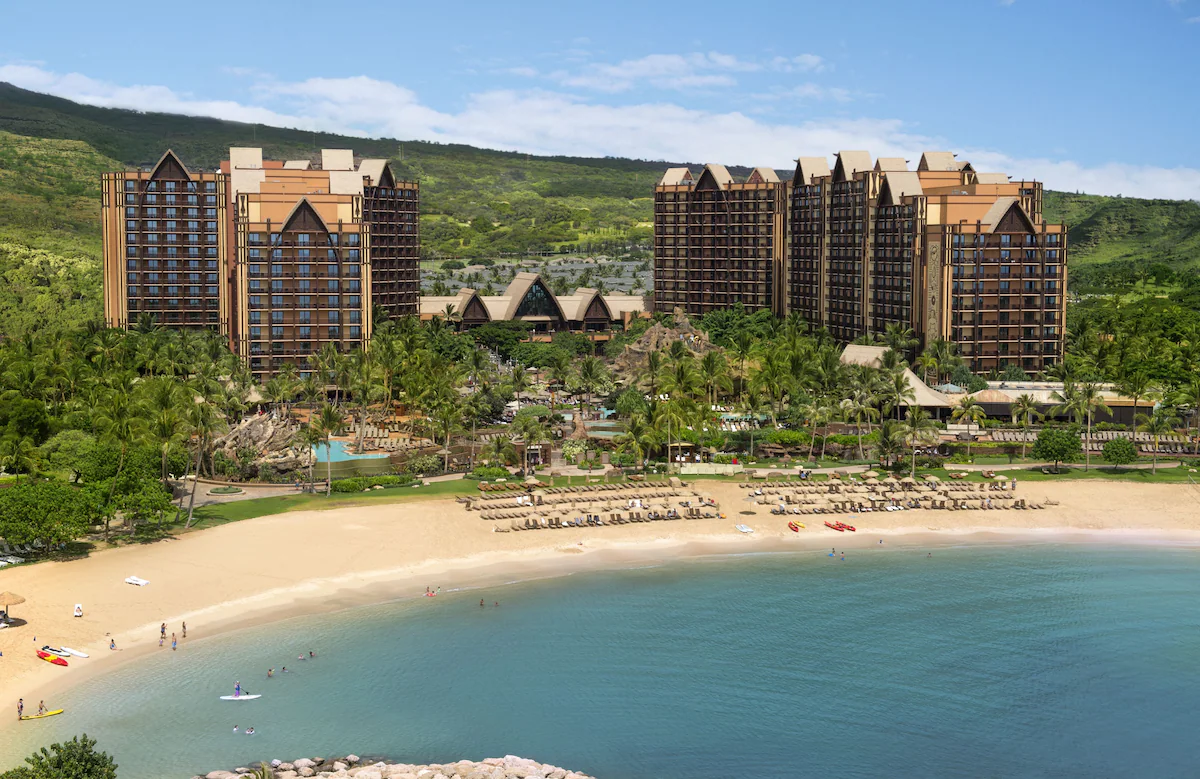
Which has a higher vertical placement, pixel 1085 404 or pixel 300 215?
pixel 300 215

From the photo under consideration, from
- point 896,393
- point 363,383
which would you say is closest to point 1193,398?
point 896,393

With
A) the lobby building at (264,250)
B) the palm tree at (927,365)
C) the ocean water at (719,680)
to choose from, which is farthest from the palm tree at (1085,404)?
the lobby building at (264,250)

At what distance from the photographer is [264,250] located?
13875 centimetres

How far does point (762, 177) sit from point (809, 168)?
9434 mm

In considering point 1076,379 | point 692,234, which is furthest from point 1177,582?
point 692,234

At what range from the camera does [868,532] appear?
8994 cm

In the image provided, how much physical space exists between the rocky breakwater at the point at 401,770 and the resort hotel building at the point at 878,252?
9719 centimetres

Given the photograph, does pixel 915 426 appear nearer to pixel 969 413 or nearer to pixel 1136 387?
pixel 969 413

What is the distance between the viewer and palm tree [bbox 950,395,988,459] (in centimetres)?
10931

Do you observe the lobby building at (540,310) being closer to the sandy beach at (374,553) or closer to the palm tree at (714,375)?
the palm tree at (714,375)

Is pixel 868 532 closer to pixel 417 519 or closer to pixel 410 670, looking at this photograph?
pixel 417 519

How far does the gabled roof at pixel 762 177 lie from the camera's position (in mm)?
182250

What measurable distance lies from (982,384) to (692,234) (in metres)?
68.2

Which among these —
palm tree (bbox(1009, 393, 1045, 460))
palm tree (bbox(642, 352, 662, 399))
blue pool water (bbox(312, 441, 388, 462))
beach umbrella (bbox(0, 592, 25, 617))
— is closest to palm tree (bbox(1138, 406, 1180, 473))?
palm tree (bbox(1009, 393, 1045, 460))
